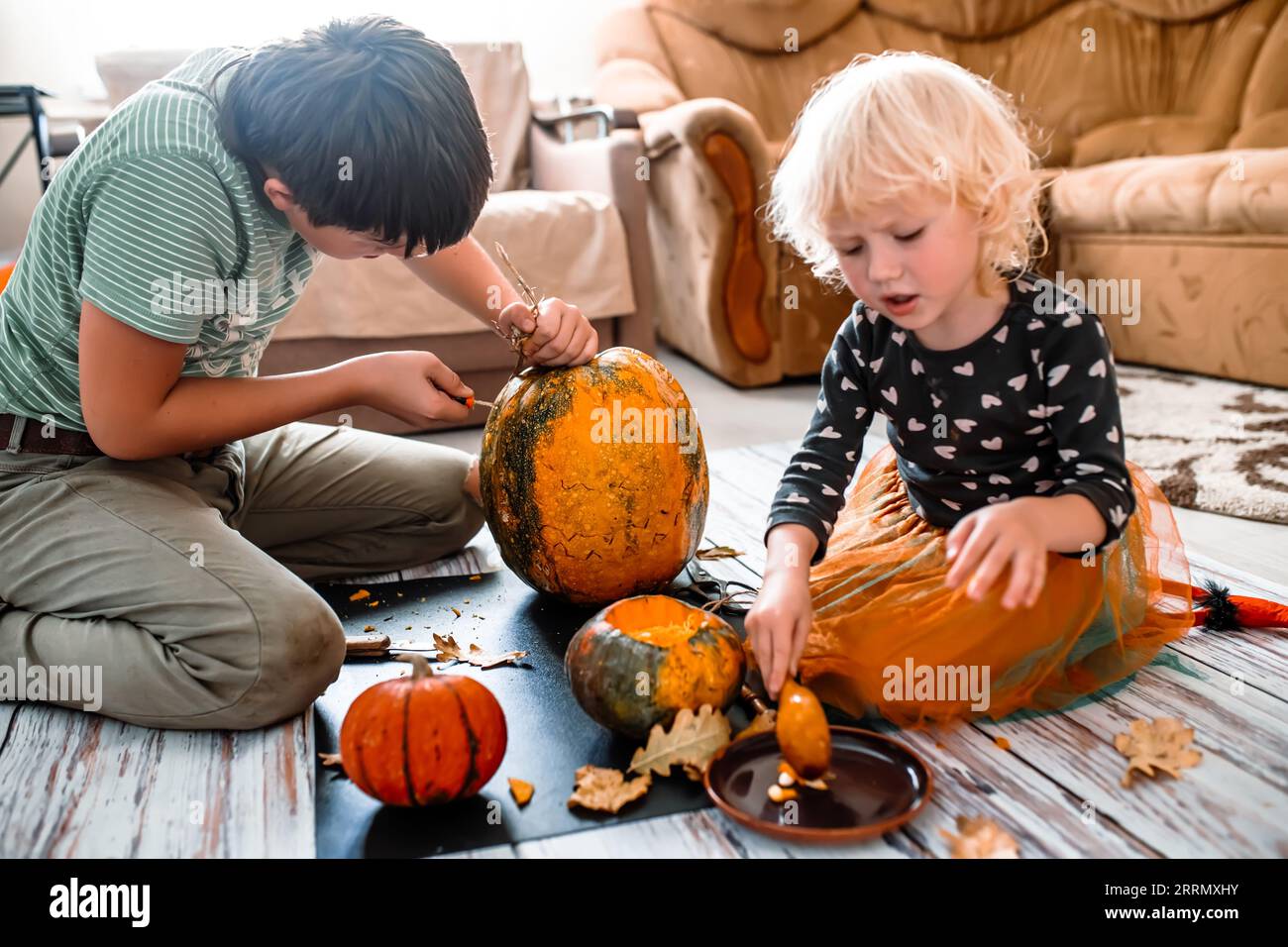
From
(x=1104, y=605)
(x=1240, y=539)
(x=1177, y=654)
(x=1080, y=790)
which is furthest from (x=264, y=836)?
(x=1240, y=539)

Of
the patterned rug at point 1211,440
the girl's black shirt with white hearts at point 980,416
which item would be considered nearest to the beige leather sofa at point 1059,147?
the patterned rug at point 1211,440

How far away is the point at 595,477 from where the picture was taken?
55.7 inches

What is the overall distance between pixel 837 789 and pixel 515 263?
193 centimetres

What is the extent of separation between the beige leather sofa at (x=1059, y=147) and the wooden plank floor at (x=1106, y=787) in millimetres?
1849

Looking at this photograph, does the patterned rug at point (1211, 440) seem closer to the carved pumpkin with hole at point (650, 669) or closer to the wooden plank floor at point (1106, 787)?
the wooden plank floor at point (1106, 787)

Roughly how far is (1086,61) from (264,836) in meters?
3.87

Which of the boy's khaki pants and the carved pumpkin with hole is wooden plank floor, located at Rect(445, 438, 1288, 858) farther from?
the boy's khaki pants

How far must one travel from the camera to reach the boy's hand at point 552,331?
1449mm

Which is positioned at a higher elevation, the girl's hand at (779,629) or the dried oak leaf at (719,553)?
the girl's hand at (779,629)

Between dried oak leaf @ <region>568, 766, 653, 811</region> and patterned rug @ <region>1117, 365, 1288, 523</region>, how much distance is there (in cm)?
135

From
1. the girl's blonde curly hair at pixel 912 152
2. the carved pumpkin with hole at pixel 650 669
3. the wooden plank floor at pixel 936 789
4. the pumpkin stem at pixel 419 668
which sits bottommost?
the wooden plank floor at pixel 936 789
